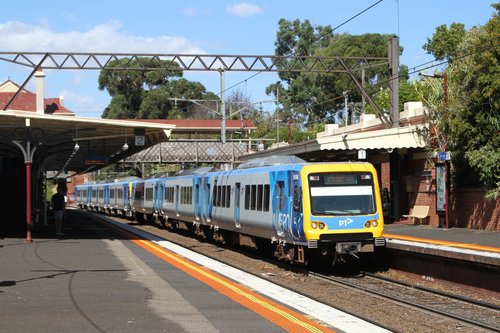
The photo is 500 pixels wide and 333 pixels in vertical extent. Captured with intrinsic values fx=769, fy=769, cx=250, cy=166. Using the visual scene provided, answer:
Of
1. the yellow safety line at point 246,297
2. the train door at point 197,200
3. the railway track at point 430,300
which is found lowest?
the railway track at point 430,300

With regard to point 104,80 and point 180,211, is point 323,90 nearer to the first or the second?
point 104,80

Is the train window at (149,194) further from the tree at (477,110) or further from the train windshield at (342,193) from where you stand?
the train windshield at (342,193)

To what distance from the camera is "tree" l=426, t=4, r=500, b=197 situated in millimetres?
23875

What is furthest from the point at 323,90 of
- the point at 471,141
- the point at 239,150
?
the point at 471,141

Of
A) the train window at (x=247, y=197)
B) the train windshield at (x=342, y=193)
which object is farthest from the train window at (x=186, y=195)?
the train windshield at (x=342, y=193)

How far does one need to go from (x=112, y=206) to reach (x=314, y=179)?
41607 millimetres

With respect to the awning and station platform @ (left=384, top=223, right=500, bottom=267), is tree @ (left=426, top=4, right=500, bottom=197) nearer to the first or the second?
the awning

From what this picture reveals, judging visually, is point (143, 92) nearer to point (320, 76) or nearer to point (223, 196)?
point (320, 76)

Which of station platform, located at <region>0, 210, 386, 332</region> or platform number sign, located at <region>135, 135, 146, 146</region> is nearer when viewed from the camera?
station platform, located at <region>0, 210, 386, 332</region>

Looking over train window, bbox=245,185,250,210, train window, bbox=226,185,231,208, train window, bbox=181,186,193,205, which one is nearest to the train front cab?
train window, bbox=245,185,250,210

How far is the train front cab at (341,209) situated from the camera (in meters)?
16.2

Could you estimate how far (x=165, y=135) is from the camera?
90.4ft

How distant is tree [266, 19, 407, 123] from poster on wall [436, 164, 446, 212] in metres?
42.0

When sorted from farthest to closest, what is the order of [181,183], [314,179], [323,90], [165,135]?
[323,90]
[181,183]
[165,135]
[314,179]
